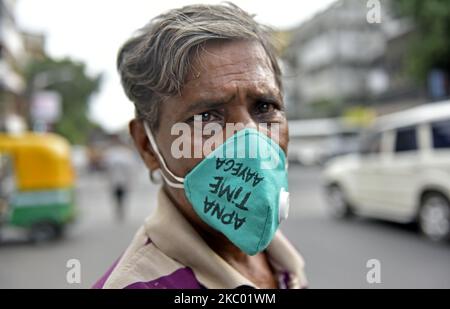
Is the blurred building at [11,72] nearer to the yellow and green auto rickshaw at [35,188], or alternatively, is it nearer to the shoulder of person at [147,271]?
the yellow and green auto rickshaw at [35,188]

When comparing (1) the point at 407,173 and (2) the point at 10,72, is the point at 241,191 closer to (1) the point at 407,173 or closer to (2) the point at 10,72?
(1) the point at 407,173

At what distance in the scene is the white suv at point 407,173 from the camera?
5.33m

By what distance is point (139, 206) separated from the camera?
360 inches

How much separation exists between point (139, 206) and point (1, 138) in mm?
3441

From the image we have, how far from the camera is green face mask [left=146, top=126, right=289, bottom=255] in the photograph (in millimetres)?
878

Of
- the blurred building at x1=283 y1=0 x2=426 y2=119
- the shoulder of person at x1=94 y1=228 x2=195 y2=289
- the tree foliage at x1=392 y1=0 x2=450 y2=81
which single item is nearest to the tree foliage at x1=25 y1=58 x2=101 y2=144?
the blurred building at x1=283 y1=0 x2=426 y2=119

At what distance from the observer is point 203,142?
89cm

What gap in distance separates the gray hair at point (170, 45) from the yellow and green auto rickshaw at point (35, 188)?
5.56 meters

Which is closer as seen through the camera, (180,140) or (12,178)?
(180,140)

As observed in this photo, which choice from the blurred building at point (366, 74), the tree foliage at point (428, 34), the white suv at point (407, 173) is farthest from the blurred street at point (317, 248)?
the blurred building at point (366, 74)
